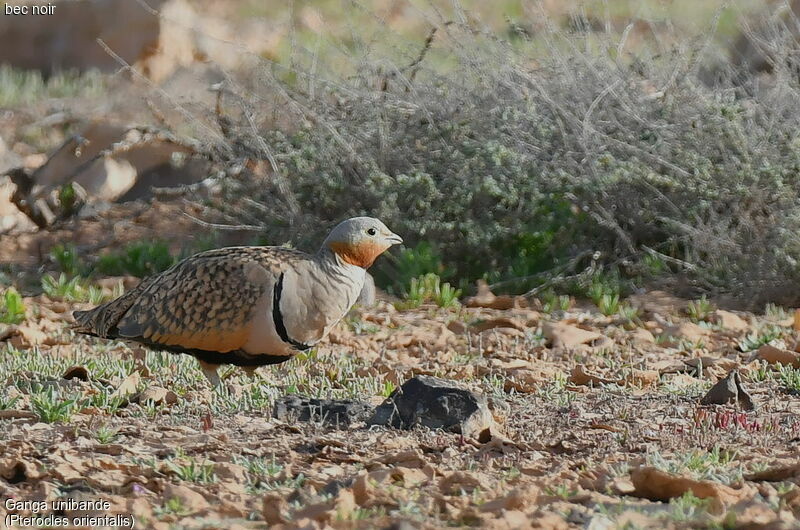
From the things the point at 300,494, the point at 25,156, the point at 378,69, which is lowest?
the point at 25,156

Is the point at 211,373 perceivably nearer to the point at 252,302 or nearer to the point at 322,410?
the point at 252,302

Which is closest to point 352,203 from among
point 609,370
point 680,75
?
point 680,75

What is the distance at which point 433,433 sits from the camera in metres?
4.69

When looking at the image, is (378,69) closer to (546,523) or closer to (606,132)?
(606,132)

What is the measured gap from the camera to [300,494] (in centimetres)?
379

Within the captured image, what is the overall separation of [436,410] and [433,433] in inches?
4.8

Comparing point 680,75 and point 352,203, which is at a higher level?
point 680,75

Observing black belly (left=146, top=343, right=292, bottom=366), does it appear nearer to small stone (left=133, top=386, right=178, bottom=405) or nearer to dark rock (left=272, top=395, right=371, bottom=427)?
small stone (left=133, top=386, right=178, bottom=405)

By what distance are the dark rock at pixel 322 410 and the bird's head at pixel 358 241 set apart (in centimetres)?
83

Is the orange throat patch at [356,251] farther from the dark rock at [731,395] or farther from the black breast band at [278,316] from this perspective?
the dark rock at [731,395]

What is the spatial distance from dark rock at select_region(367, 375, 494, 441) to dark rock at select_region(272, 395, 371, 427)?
0.08 m

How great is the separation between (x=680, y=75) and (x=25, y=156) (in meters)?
7.32

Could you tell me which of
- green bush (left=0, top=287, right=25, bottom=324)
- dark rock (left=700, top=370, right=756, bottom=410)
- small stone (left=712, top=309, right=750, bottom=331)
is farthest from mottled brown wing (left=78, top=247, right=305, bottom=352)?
small stone (left=712, top=309, right=750, bottom=331)

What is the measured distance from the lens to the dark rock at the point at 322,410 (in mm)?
4922
